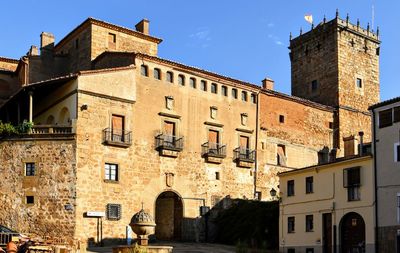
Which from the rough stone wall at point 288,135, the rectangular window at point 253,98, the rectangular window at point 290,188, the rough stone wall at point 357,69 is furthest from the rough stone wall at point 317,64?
the rectangular window at point 290,188

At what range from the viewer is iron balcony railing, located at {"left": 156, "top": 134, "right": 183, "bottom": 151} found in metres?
42.0

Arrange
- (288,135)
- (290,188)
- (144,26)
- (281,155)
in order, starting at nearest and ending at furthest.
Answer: (290,188)
(144,26)
(281,155)
(288,135)

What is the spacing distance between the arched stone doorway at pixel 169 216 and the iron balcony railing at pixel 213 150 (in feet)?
13.2

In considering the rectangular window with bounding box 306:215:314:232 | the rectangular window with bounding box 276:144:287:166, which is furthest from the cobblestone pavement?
the rectangular window with bounding box 276:144:287:166

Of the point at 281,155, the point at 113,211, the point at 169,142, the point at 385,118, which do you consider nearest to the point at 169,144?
the point at 169,142

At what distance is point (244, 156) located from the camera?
46781 millimetres

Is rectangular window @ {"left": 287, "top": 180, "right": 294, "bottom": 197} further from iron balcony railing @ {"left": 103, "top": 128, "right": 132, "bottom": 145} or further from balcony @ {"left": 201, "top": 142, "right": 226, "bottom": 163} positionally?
iron balcony railing @ {"left": 103, "top": 128, "right": 132, "bottom": 145}

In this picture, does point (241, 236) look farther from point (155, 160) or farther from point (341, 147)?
point (341, 147)

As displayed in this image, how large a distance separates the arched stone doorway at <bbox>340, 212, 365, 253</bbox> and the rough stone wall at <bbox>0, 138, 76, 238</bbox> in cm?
1581

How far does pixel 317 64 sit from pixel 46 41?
84.6ft

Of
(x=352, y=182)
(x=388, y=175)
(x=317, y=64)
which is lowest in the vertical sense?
(x=352, y=182)

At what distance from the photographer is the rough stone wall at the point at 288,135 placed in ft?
160

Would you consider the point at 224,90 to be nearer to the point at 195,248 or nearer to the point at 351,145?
the point at 351,145

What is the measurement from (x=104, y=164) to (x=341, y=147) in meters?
24.9
